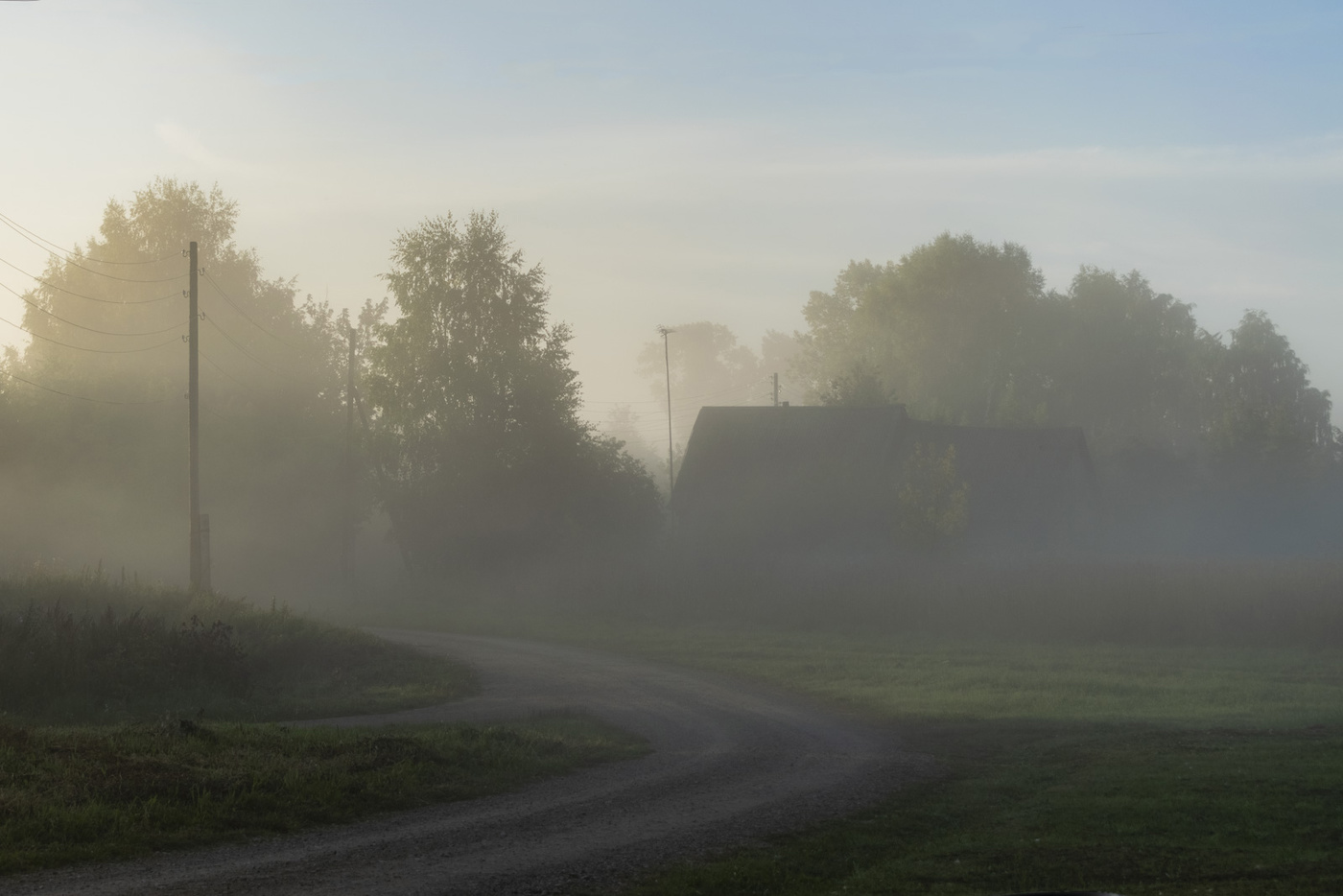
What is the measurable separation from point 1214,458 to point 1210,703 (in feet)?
178

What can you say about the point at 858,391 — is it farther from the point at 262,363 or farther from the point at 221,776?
the point at 221,776

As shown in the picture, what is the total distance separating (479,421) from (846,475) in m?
17.2

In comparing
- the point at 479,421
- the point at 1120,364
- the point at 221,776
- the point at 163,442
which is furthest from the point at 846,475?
the point at 1120,364

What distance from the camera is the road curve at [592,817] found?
889cm

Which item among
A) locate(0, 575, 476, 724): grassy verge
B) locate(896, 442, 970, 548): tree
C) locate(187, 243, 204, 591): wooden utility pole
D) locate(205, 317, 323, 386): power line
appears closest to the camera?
locate(0, 575, 476, 724): grassy verge

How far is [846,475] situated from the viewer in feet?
158

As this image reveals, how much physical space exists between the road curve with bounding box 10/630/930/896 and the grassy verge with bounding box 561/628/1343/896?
73cm

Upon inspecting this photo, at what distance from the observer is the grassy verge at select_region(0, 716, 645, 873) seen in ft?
32.5

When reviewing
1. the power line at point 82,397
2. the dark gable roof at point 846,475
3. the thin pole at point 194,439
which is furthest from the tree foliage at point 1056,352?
the thin pole at point 194,439

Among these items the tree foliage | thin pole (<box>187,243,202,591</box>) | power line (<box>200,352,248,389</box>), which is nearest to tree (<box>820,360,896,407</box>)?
the tree foliage

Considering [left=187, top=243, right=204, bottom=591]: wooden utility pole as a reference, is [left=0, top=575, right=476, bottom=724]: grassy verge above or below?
below

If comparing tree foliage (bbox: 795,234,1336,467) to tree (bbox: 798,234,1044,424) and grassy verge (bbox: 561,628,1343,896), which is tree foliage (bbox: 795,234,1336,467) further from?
grassy verge (bbox: 561,628,1343,896)

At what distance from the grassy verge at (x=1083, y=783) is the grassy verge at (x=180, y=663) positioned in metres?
8.08

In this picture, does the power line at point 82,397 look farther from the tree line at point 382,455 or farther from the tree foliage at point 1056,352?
the tree foliage at point 1056,352
